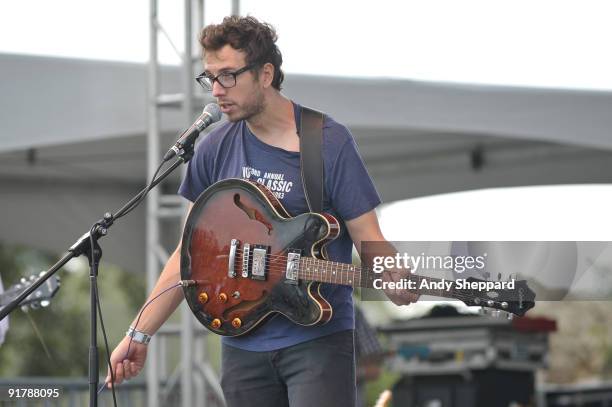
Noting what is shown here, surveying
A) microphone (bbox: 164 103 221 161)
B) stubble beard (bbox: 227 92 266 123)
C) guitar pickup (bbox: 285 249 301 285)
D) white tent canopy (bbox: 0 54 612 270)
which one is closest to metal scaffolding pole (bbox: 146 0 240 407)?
white tent canopy (bbox: 0 54 612 270)

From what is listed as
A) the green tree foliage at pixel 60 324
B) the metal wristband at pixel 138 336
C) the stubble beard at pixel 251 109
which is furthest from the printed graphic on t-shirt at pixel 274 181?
the green tree foliage at pixel 60 324

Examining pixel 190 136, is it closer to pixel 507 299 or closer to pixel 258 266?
pixel 258 266

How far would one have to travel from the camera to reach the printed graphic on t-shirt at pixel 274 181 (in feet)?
11.2

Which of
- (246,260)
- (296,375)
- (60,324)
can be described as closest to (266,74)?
(246,260)

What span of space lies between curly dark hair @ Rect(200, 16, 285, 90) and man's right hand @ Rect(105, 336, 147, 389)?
3.21 ft

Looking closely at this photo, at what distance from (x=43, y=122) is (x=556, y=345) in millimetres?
25457

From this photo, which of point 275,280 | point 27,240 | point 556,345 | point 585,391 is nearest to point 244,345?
point 275,280

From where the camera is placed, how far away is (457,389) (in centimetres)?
961

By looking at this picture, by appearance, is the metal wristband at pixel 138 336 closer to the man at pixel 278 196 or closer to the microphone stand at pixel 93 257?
the man at pixel 278 196

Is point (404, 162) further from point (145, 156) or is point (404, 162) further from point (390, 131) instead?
point (145, 156)

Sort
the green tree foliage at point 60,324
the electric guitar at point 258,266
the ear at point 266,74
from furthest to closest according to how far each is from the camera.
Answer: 1. the green tree foliage at point 60,324
2. the ear at point 266,74
3. the electric guitar at point 258,266

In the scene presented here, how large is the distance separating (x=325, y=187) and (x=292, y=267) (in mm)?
274

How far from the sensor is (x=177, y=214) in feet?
26.7

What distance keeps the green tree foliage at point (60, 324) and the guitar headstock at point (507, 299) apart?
23.2 metres
